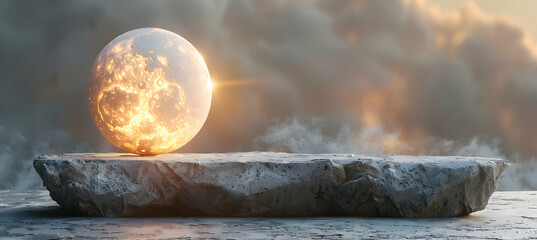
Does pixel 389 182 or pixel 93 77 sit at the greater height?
pixel 93 77

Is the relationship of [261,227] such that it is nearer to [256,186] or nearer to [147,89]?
[256,186]

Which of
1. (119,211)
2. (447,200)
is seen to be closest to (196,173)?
(119,211)

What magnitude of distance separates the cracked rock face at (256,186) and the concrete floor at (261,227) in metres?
0.18

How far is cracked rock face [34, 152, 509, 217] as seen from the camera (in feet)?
17.4

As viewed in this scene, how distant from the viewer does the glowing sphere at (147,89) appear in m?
5.41

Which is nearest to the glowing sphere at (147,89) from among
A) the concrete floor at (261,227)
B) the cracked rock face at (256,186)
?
the cracked rock face at (256,186)

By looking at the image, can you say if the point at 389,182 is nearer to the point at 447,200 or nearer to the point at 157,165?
the point at 447,200

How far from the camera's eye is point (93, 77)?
566cm

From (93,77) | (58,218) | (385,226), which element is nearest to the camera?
(385,226)

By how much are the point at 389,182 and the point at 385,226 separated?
0.63 m

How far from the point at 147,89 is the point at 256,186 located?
1.30 m

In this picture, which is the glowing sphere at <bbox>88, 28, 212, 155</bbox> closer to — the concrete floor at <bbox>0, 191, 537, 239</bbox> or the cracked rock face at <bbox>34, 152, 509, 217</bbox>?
the cracked rock face at <bbox>34, 152, 509, 217</bbox>

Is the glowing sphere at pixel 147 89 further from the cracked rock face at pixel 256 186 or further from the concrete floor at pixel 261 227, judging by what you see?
the concrete floor at pixel 261 227

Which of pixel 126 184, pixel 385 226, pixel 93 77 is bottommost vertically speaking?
pixel 385 226
